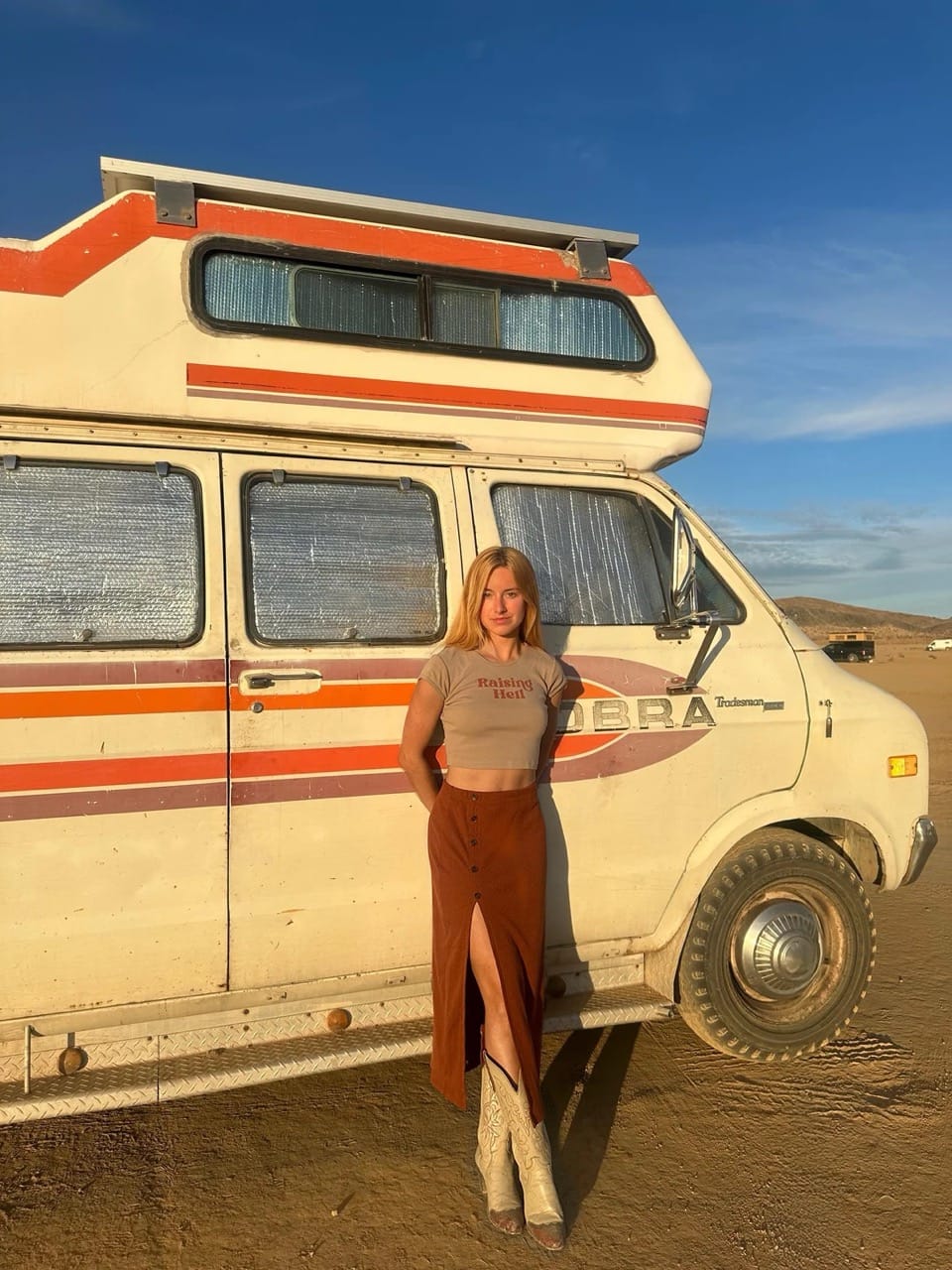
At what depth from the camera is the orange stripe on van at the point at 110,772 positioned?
116 inches

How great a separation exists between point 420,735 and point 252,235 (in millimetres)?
2081

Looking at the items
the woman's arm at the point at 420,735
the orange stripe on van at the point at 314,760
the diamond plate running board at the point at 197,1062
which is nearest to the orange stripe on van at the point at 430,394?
the woman's arm at the point at 420,735

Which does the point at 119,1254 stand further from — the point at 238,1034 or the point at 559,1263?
the point at 559,1263

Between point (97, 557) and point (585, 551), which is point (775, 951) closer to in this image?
point (585, 551)

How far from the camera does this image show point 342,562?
3.48 metres

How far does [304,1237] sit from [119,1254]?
558 millimetres

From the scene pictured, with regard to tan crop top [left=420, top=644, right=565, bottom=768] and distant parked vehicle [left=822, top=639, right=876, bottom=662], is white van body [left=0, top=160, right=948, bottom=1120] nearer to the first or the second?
tan crop top [left=420, top=644, right=565, bottom=768]

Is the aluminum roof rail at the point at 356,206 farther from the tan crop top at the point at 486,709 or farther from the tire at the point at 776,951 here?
the tire at the point at 776,951

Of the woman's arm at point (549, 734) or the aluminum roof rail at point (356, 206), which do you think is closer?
the woman's arm at point (549, 734)

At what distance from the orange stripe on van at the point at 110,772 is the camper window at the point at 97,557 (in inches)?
15.5

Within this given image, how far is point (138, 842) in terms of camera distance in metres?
3.09

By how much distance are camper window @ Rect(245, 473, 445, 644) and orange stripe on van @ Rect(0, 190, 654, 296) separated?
3.29ft

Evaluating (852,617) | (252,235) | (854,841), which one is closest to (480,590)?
(252,235)

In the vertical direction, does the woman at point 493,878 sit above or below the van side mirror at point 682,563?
below
